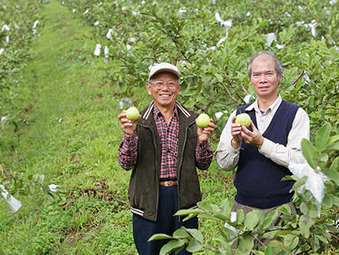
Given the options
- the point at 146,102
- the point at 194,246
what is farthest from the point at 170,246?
the point at 146,102

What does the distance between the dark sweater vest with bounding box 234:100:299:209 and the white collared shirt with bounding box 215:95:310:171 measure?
0.02 metres

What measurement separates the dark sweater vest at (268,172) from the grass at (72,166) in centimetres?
90

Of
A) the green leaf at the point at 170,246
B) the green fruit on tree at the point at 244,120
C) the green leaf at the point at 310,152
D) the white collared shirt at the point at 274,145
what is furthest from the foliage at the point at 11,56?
the green leaf at the point at 310,152

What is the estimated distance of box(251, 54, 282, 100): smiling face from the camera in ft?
5.03

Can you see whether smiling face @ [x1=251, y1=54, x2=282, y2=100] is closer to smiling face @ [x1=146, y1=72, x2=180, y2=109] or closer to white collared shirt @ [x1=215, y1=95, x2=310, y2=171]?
white collared shirt @ [x1=215, y1=95, x2=310, y2=171]

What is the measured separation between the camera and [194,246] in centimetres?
108

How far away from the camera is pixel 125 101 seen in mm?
4332

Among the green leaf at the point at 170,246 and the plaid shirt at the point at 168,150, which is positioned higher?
the plaid shirt at the point at 168,150

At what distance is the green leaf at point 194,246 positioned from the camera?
1064 mm

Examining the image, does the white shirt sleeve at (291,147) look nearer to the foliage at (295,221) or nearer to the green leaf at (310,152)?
the foliage at (295,221)

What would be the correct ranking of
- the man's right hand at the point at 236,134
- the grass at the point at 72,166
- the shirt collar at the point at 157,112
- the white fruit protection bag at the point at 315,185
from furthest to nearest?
the grass at the point at 72,166
the shirt collar at the point at 157,112
the man's right hand at the point at 236,134
the white fruit protection bag at the point at 315,185

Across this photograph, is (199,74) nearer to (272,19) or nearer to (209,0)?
(272,19)

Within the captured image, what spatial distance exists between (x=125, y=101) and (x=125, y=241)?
2.01 m

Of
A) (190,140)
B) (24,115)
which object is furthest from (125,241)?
(24,115)
